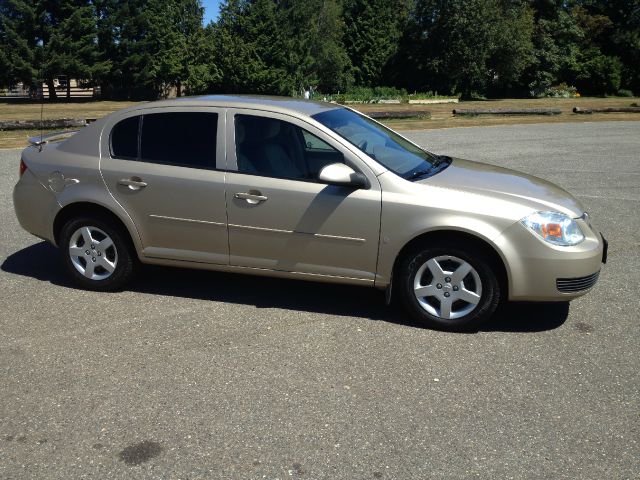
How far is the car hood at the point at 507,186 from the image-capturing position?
192 inches

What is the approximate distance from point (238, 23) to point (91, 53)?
45.9 ft

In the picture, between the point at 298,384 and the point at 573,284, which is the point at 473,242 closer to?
the point at 573,284

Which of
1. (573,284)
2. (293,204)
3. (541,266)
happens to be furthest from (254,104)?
(573,284)

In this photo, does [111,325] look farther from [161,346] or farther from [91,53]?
[91,53]

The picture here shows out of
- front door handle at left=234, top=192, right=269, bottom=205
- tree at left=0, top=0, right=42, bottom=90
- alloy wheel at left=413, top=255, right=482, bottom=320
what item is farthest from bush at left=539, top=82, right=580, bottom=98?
front door handle at left=234, top=192, right=269, bottom=205

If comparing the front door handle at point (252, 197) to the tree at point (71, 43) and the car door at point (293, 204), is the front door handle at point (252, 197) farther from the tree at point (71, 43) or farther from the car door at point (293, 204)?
the tree at point (71, 43)

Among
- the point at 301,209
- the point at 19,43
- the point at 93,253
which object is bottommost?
the point at 93,253

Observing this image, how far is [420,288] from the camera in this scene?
4.90 m

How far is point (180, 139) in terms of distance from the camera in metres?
5.49

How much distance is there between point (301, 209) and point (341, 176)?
41cm

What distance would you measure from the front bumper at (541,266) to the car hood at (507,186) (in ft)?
0.91

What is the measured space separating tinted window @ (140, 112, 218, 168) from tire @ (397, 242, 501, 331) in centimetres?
180

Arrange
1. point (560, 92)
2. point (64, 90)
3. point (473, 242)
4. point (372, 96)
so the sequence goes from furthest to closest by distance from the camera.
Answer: point (560, 92) → point (64, 90) → point (372, 96) → point (473, 242)

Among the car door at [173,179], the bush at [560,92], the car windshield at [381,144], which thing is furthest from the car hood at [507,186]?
the bush at [560,92]
